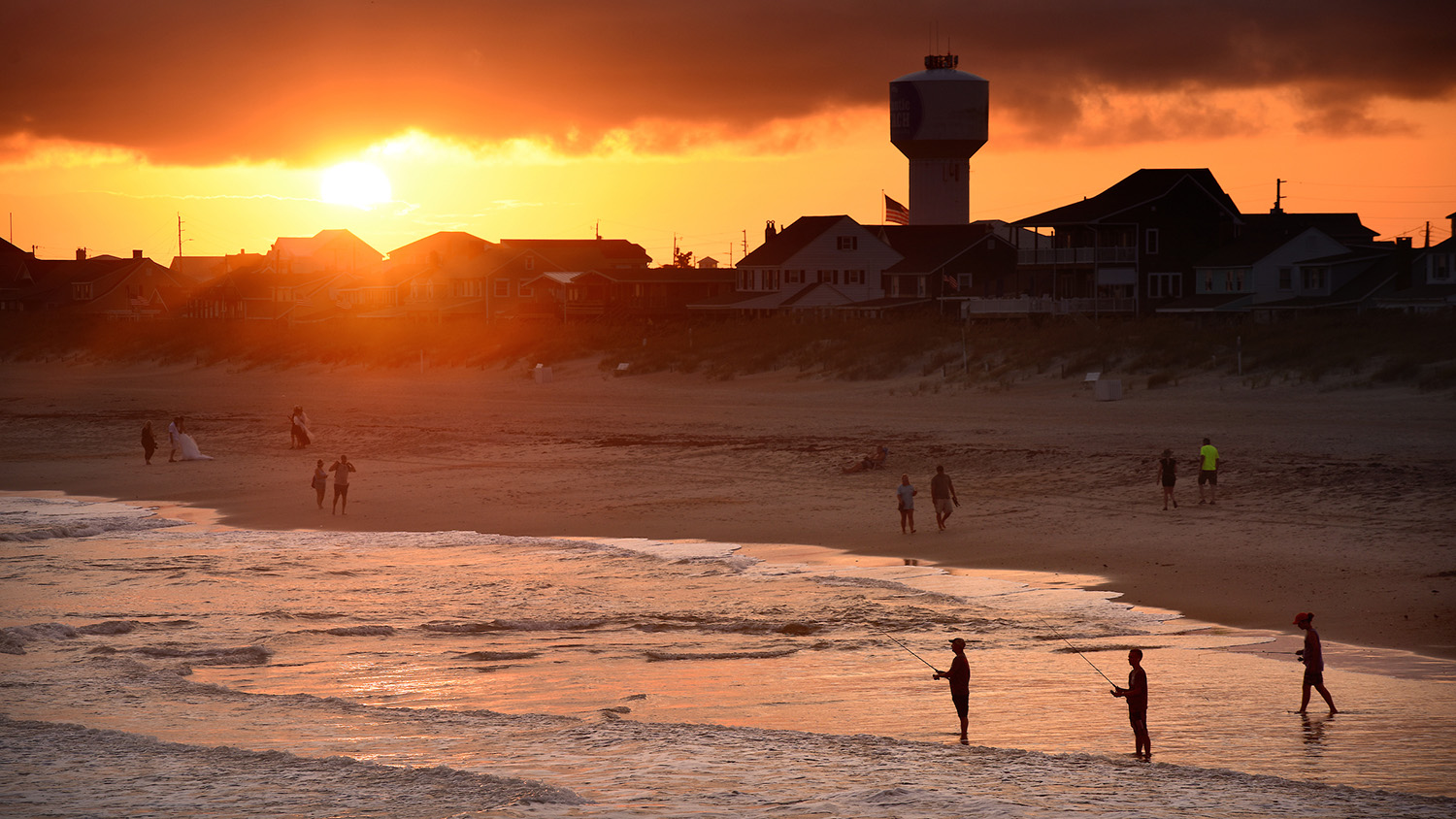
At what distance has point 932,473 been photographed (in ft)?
99.1

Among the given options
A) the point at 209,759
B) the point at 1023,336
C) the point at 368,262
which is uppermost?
the point at 368,262

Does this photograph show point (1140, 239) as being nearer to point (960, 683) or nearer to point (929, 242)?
point (929, 242)

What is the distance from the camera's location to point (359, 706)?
13.8 metres

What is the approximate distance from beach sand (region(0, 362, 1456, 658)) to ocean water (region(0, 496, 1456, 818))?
96.9 inches

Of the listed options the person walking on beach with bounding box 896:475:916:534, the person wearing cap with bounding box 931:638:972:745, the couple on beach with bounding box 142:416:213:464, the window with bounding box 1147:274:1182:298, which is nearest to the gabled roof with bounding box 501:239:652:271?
the window with bounding box 1147:274:1182:298

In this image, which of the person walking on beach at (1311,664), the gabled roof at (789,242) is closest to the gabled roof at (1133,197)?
the gabled roof at (789,242)

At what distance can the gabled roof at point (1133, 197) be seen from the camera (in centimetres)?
7162

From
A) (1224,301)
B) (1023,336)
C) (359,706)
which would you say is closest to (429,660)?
(359,706)

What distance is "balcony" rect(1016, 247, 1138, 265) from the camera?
71.4 metres

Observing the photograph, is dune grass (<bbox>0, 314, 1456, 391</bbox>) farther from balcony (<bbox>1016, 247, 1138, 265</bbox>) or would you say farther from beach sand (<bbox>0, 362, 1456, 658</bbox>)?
balcony (<bbox>1016, 247, 1138, 265</bbox>)

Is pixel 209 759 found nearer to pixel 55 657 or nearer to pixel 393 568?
pixel 55 657

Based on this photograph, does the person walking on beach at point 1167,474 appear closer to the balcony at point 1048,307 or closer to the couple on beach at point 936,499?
the couple on beach at point 936,499

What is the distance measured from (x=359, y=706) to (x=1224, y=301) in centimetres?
6161

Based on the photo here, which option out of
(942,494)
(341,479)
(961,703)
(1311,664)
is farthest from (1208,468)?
(341,479)
